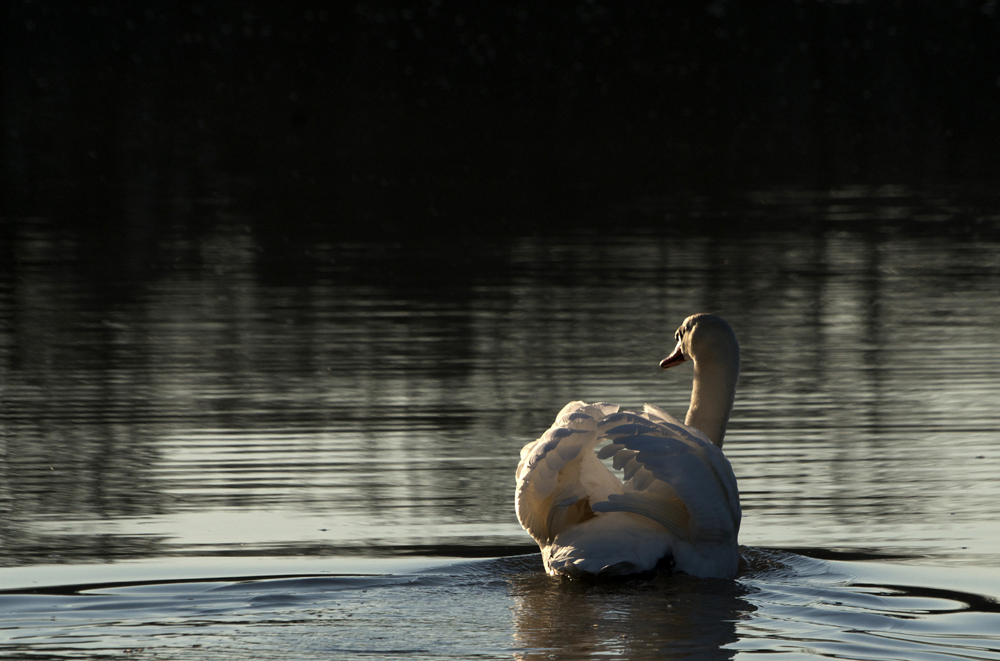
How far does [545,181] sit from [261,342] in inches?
398

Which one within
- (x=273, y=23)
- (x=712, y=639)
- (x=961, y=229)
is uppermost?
(x=273, y=23)

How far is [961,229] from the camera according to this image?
62.6ft

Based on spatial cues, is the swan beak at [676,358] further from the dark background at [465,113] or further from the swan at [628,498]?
the dark background at [465,113]

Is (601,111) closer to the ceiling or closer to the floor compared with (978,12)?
closer to the floor

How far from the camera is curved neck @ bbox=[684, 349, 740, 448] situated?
9.13 metres

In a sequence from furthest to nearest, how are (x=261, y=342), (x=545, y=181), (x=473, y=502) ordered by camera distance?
1. (x=545, y=181)
2. (x=261, y=342)
3. (x=473, y=502)

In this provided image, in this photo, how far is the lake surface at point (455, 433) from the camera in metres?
6.99

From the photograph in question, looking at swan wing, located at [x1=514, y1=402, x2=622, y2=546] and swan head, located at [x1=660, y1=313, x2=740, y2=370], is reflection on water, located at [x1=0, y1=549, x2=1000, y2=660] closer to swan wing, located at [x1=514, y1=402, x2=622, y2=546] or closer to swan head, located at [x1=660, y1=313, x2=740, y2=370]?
swan wing, located at [x1=514, y1=402, x2=622, y2=546]

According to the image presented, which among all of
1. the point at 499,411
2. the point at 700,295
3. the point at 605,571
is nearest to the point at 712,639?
the point at 605,571

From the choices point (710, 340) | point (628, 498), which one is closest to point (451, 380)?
point (710, 340)

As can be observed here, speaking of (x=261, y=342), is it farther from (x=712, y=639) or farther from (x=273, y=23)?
(x=273, y=23)

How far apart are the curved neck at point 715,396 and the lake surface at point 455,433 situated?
48cm

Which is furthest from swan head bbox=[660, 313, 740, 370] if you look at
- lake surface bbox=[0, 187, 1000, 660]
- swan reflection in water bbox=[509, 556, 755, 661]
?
swan reflection in water bbox=[509, 556, 755, 661]

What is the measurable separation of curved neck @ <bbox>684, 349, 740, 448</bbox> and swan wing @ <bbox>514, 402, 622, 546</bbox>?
1.18 metres
